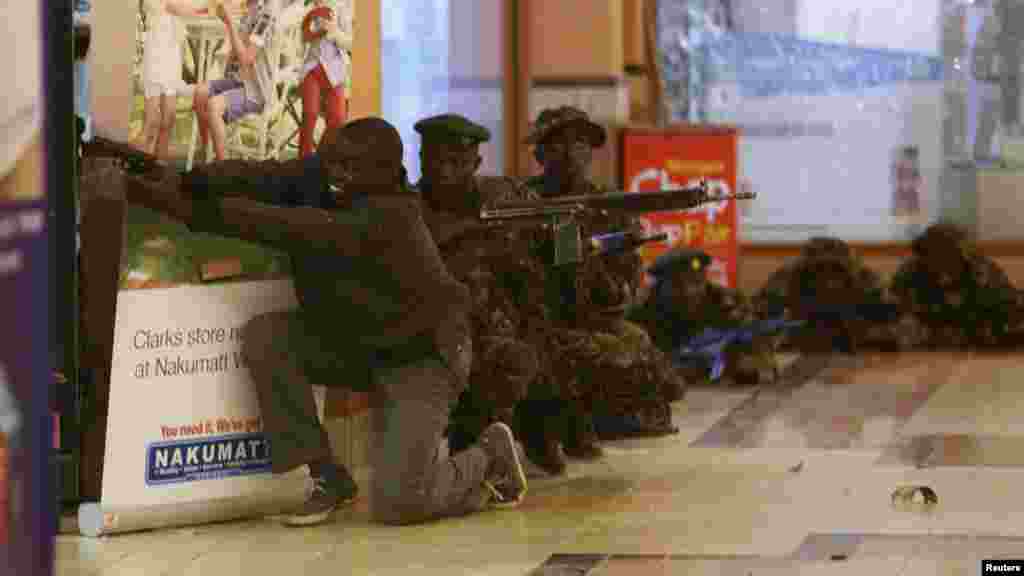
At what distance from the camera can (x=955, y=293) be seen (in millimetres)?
13953

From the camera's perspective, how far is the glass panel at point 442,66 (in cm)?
1003

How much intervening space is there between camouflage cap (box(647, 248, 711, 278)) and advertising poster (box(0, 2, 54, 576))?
870 centimetres

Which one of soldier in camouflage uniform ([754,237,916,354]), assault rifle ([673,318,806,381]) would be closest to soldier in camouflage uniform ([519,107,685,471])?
assault rifle ([673,318,806,381])

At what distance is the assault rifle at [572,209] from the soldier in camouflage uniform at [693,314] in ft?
12.6

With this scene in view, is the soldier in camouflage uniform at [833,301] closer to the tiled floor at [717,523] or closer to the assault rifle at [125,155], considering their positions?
the tiled floor at [717,523]

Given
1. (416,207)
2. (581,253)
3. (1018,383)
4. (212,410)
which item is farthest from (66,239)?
(1018,383)

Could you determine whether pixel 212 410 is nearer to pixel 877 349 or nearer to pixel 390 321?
pixel 390 321

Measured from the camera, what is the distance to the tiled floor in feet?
22.0

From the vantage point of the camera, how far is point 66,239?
764cm

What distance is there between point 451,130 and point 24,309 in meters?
4.40

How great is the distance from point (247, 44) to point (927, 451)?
3634 mm

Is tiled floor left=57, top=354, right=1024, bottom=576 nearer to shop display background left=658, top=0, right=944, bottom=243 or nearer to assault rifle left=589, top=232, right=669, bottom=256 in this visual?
assault rifle left=589, top=232, right=669, bottom=256

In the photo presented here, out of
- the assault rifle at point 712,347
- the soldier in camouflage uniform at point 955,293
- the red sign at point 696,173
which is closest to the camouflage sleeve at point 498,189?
the assault rifle at point 712,347

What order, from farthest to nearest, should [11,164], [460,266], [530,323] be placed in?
[530,323] < [460,266] < [11,164]
